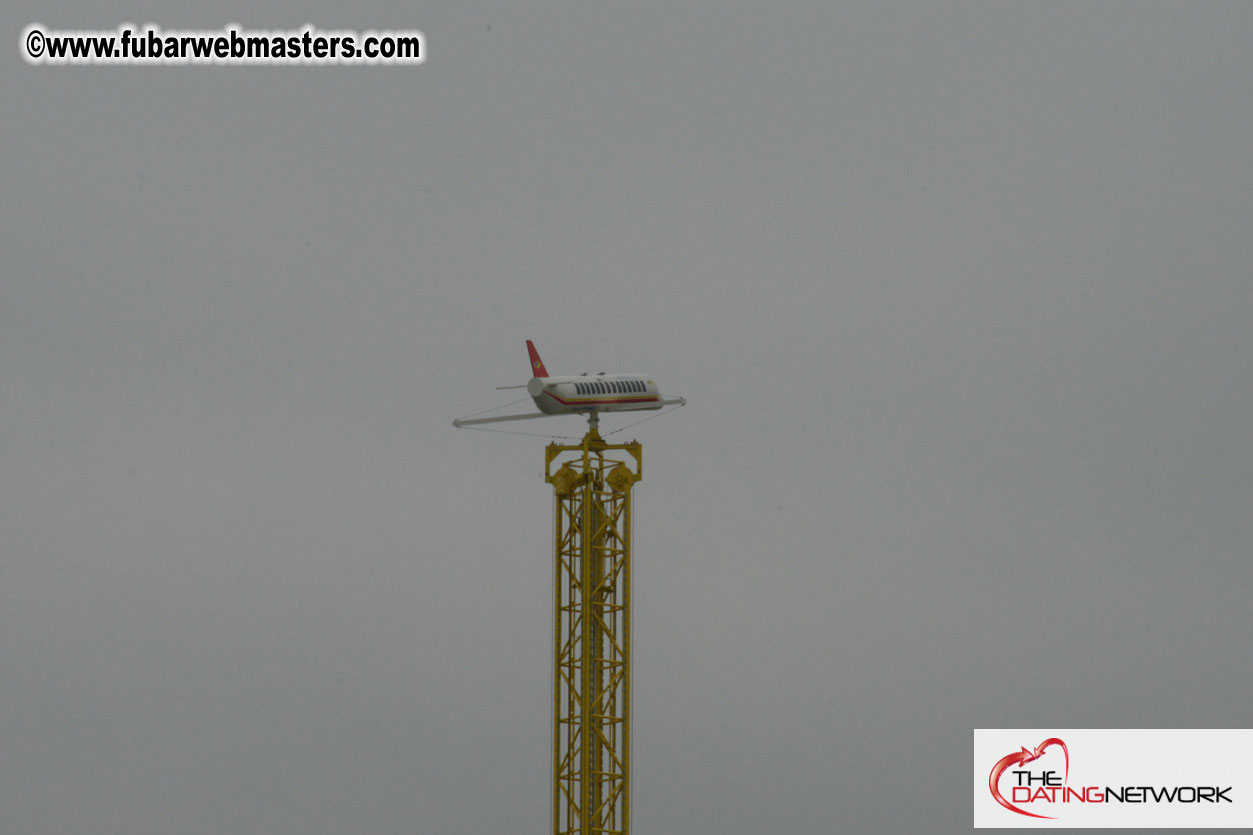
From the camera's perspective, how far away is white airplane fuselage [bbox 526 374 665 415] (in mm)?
95188

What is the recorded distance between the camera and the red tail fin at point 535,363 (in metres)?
96.2

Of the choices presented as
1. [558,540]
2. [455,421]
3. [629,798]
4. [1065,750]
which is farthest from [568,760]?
[1065,750]

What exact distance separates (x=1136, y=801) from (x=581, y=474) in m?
30.4

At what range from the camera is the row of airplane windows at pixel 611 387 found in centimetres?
9606

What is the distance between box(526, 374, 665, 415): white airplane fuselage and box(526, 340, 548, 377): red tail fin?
87 cm

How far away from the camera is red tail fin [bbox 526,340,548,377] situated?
316ft

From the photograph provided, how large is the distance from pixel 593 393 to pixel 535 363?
2970 mm

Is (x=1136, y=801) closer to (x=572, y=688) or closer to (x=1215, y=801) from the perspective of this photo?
(x=1215, y=801)

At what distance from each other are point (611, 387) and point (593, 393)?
118cm

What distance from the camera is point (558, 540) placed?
98688 mm

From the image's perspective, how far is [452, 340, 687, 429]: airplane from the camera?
9519cm

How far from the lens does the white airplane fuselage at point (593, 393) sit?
312ft

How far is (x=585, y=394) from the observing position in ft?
315

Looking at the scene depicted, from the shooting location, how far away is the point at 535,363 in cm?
9650
